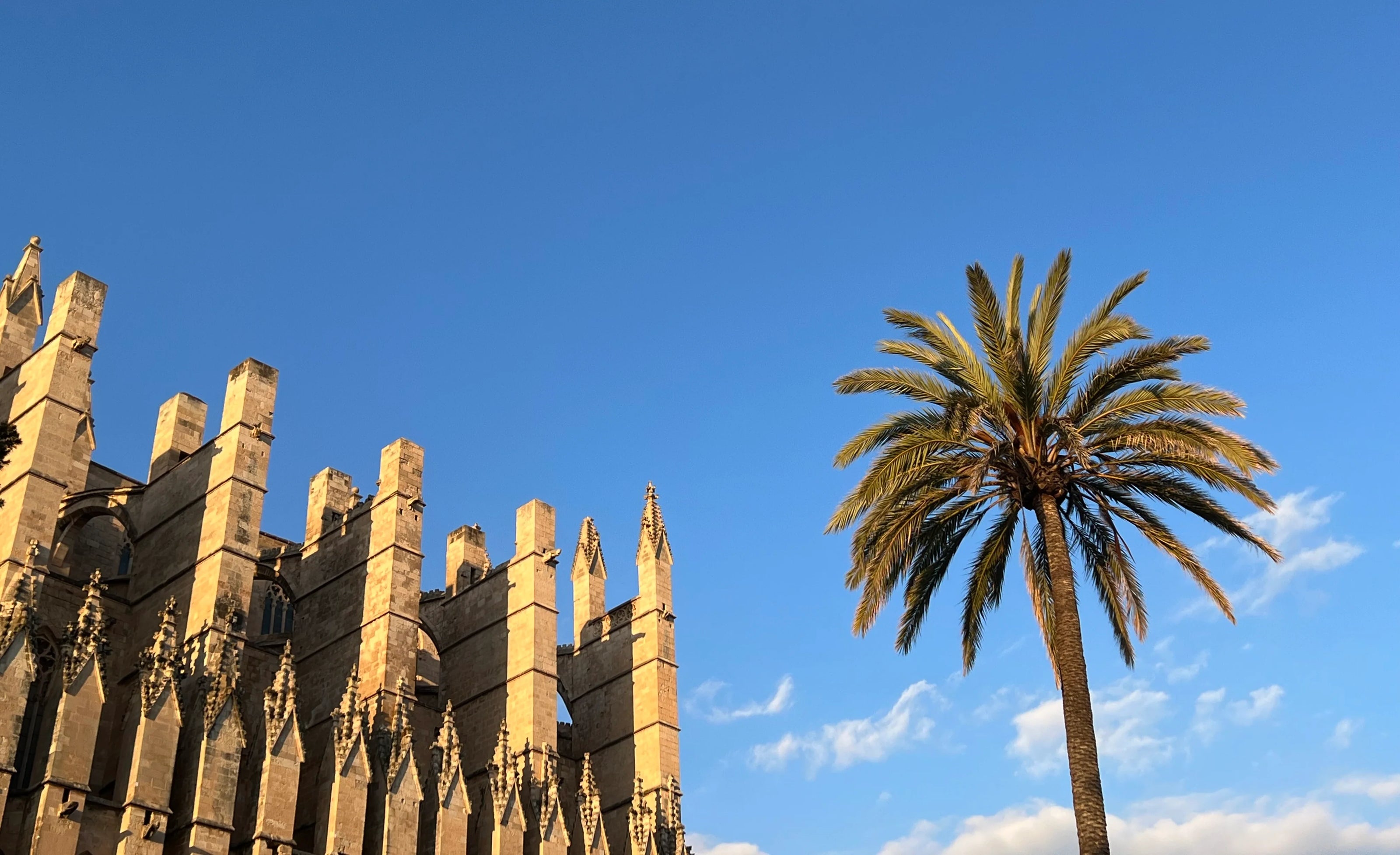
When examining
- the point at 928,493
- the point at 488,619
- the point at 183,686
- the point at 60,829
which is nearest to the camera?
the point at 928,493

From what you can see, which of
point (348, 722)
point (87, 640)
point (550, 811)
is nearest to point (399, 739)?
point (348, 722)

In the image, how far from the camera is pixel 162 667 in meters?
23.2

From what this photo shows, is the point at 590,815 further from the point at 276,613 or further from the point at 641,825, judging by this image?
the point at 276,613

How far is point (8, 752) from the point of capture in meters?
20.7

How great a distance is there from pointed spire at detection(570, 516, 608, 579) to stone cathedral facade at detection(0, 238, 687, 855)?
0.28 feet

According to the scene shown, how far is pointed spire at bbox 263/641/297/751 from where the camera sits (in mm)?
24281

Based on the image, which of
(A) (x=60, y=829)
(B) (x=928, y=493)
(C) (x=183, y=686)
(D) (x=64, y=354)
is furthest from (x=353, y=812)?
(B) (x=928, y=493)

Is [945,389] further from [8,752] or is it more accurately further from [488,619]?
[488,619]

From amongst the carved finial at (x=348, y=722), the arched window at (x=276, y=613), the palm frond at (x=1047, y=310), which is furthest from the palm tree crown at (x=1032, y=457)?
the arched window at (x=276, y=613)

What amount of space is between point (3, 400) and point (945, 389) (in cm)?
1830

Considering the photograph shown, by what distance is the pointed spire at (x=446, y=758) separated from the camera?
27.1 metres

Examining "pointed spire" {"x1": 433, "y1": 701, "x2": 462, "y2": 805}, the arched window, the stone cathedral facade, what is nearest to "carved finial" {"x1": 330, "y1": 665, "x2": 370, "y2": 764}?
the stone cathedral facade

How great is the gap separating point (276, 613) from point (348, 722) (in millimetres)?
9924

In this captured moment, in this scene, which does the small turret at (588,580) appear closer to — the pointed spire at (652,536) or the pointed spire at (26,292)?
the pointed spire at (652,536)
